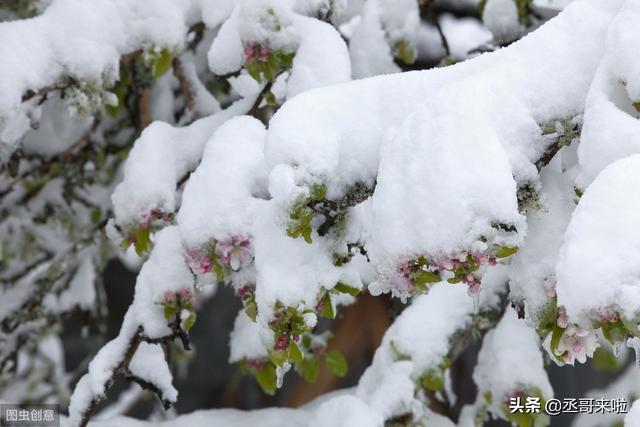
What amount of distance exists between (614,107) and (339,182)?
0.39 meters

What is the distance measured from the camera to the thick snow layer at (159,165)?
1.51 m

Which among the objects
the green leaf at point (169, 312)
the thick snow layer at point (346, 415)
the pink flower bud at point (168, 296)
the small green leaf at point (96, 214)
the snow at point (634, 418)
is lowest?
the small green leaf at point (96, 214)

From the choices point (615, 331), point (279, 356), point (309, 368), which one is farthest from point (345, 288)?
point (309, 368)

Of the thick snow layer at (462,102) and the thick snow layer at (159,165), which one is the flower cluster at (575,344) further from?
the thick snow layer at (159,165)

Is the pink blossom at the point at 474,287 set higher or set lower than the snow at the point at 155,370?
higher

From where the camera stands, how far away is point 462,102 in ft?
3.32

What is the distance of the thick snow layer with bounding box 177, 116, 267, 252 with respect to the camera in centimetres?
128

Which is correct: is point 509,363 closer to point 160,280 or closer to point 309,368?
point 309,368

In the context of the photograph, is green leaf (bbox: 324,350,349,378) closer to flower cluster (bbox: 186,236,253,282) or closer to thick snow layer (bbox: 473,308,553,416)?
thick snow layer (bbox: 473,308,553,416)

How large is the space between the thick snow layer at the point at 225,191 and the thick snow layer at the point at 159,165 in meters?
0.16

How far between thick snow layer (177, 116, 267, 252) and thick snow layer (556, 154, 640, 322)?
1.90 feet

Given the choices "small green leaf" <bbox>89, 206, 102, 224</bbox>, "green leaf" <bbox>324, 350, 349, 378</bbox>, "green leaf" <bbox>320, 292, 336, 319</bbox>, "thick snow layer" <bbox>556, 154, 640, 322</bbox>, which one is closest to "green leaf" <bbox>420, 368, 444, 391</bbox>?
"green leaf" <bbox>324, 350, 349, 378</bbox>

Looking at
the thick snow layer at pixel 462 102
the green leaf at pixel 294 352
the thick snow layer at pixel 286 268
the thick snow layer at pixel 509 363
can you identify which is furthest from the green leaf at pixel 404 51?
the green leaf at pixel 294 352

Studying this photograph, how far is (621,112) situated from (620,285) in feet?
0.79
